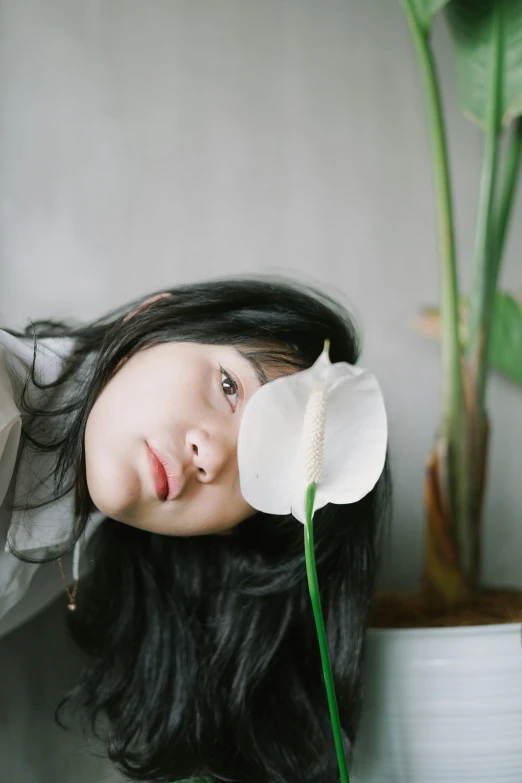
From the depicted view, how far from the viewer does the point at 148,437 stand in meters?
0.48

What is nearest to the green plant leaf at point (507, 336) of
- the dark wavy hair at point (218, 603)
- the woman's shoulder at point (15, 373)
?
the dark wavy hair at point (218, 603)

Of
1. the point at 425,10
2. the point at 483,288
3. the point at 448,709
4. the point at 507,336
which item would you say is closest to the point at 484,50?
the point at 425,10

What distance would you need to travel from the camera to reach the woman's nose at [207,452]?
47 cm

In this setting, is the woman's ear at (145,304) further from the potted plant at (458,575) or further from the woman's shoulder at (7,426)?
the potted plant at (458,575)

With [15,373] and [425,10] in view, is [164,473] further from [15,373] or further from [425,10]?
[425,10]

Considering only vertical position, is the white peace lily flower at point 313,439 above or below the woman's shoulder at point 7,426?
above

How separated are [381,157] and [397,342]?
241mm

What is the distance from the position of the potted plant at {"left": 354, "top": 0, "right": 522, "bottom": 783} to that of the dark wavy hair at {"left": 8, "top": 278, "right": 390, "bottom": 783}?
0.13ft

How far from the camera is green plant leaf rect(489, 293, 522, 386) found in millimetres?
806

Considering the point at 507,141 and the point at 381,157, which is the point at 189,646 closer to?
the point at 381,157

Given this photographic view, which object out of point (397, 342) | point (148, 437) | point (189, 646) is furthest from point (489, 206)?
point (189, 646)

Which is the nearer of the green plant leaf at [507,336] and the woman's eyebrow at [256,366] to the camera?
the woman's eyebrow at [256,366]

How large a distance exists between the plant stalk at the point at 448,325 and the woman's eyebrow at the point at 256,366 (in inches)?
8.5

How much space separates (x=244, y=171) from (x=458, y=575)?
0.54 metres
